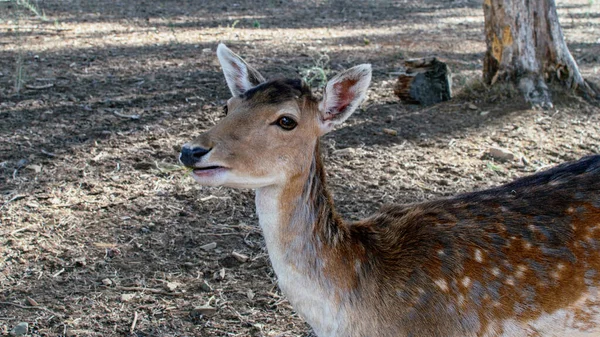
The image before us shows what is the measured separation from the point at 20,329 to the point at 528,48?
5.30 m

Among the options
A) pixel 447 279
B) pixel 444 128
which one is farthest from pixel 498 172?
pixel 447 279

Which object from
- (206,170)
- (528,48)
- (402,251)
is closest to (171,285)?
(206,170)

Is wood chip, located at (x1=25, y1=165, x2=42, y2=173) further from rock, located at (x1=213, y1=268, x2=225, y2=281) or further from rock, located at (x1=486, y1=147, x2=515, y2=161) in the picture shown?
rock, located at (x1=486, y1=147, x2=515, y2=161)

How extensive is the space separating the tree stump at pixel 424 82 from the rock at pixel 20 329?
14.7 ft

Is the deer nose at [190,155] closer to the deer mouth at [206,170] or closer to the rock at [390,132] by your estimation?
the deer mouth at [206,170]

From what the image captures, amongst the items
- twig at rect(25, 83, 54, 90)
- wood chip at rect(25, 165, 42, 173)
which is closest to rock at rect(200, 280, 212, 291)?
wood chip at rect(25, 165, 42, 173)

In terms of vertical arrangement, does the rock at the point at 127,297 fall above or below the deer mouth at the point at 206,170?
below

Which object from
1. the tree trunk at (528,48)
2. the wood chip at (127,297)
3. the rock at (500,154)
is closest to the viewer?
the wood chip at (127,297)

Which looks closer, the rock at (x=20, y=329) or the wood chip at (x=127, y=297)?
the rock at (x=20, y=329)

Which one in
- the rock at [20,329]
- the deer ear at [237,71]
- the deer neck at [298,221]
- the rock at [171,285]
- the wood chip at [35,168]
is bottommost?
the rock at [171,285]

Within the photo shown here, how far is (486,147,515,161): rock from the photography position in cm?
594

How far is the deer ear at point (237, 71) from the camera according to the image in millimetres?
3490

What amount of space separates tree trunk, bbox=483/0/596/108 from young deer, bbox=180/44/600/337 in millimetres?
3842

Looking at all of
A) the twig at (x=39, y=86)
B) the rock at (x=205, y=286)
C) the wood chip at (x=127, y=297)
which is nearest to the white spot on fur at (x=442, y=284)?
the rock at (x=205, y=286)
